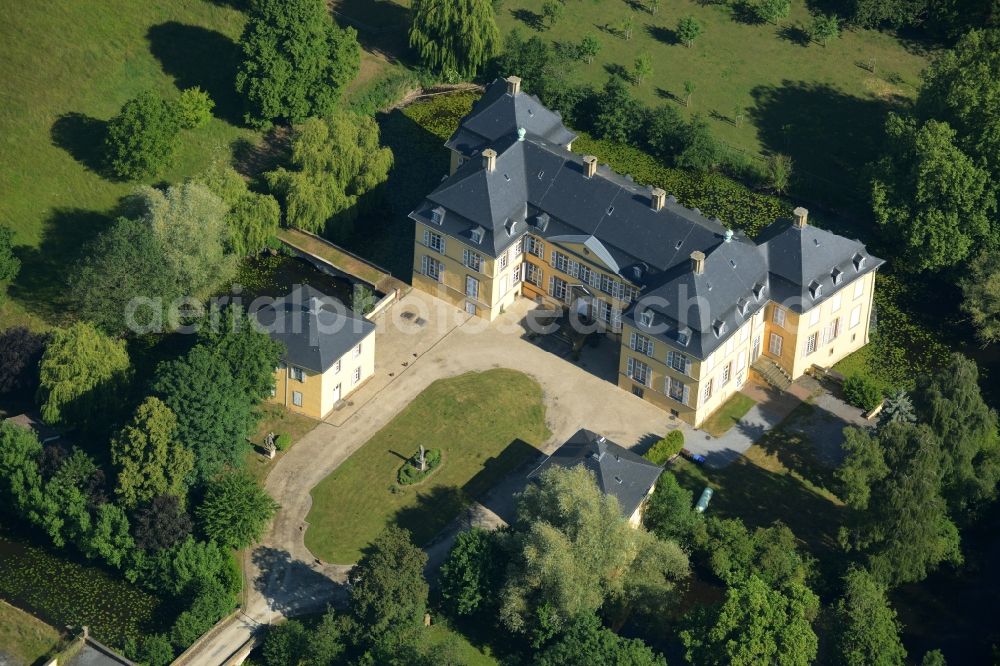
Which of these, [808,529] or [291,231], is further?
[291,231]

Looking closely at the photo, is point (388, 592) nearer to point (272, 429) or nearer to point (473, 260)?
point (272, 429)

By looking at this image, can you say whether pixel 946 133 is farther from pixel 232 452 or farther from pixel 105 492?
pixel 105 492

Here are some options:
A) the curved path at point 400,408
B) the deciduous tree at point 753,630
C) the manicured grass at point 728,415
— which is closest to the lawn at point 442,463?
the curved path at point 400,408

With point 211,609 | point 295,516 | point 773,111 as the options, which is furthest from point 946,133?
point 211,609

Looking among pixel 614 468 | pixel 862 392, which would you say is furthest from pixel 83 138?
pixel 862 392

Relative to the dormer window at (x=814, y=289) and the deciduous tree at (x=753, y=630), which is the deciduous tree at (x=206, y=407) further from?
the dormer window at (x=814, y=289)

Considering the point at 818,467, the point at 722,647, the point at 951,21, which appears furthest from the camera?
the point at 951,21

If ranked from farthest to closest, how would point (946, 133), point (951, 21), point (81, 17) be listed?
point (951, 21) < point (81, 17) < point (946, 133)

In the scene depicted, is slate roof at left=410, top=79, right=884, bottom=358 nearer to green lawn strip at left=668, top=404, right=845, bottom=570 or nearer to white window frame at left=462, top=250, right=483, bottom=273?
white window frame at left=462, top=250, right=483, bottom=273
